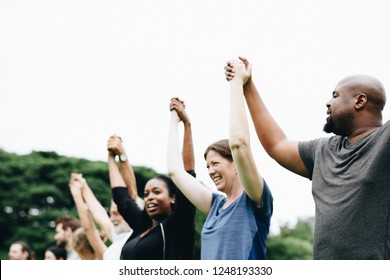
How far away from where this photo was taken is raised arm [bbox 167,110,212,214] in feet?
16.5

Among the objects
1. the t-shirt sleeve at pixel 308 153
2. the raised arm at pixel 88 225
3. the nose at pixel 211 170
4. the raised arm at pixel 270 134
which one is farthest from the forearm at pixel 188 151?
the raised arm at pixel 88 225

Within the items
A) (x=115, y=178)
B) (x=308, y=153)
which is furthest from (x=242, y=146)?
(x=115, y=178)

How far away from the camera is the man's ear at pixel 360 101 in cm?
424

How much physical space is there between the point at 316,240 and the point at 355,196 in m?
0.37

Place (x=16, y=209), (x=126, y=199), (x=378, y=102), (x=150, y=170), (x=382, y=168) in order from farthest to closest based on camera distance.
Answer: (x=150, y=170)
(x=16, y=209)
(x=126, y=199)
(x=378, y=102)
(x=382, y=168)

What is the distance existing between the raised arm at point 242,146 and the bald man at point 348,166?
178 millimetres

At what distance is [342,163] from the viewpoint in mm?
4125

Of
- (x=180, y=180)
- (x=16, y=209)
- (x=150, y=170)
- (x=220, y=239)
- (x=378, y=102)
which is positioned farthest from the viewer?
(x=150, y=170)

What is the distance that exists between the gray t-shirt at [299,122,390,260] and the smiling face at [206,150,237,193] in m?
0.84

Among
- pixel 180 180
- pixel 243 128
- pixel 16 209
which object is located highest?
pixel 243 128

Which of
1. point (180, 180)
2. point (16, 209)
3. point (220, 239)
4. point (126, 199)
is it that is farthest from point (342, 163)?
point (16, 209)

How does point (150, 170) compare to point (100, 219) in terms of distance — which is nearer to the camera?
point (100, 219)

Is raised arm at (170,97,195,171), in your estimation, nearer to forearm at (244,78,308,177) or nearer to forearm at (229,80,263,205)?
forearm at (244,78,308,177)
